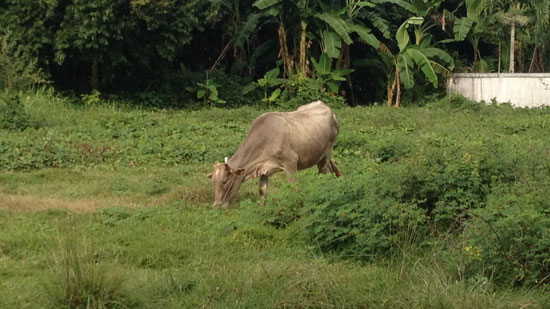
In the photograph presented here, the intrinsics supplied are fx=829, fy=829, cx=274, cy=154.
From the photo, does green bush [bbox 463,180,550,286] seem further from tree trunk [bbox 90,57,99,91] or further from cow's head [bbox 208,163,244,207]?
tree trunk [bbox 90,57,99,91]

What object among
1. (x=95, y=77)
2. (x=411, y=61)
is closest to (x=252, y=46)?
(x=411, y=61)

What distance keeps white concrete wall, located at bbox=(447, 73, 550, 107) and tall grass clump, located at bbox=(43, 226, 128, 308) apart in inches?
788

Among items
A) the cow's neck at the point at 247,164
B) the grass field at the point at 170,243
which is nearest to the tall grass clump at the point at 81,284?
the grass field at the point at 170,243

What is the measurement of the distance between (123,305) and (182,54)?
69.9 ft

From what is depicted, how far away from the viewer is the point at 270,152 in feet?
38.0

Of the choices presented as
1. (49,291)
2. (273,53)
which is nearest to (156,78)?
(273,53)

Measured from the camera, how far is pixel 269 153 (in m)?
11.6

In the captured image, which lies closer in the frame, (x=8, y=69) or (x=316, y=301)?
(x=316, y=301)

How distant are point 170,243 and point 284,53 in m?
17.2

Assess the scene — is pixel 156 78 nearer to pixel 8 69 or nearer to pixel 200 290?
pixel 8 69

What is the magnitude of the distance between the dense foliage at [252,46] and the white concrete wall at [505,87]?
62cm

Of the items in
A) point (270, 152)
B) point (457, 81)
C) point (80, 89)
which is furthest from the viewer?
point (457, 81)

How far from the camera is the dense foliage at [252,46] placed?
21.4m

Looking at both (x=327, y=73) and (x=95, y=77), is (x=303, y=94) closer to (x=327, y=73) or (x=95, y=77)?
(x=327, y=73)
